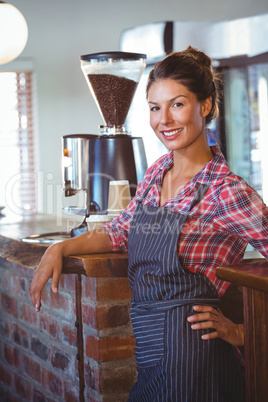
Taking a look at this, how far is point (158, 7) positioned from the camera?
462 centimetres

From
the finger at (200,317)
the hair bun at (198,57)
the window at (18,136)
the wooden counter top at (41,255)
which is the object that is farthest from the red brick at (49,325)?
the window at (18,136)

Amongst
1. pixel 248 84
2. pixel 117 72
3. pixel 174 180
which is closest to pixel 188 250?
pixel 174 180

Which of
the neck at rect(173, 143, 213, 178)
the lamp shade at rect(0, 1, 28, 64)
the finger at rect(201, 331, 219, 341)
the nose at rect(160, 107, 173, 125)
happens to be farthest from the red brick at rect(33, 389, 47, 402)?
the lamp shade at rect(0, 1, 28, 64)

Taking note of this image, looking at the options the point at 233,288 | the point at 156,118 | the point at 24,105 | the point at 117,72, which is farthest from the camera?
the point at 24,105

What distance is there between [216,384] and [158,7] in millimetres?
3901

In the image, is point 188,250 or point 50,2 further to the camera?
point 50,2

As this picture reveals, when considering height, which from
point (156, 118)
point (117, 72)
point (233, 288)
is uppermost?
point (117, 72)

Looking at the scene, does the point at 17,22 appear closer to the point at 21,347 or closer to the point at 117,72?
the point at 117,72

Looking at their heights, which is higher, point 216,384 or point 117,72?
point 117,72

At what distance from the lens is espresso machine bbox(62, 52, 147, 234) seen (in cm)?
196

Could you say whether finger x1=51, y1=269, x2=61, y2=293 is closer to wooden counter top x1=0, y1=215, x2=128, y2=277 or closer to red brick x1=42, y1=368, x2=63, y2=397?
wooden counter top x1=0, y1=215, x2=128, y2=277

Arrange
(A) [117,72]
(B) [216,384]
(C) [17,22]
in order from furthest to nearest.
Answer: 1. (C) [17,22]
2. (A) [117,72]
3. (B) [216,384]

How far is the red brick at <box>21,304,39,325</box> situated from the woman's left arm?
918 millimetres

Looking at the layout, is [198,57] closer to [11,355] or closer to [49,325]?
[49,325]
